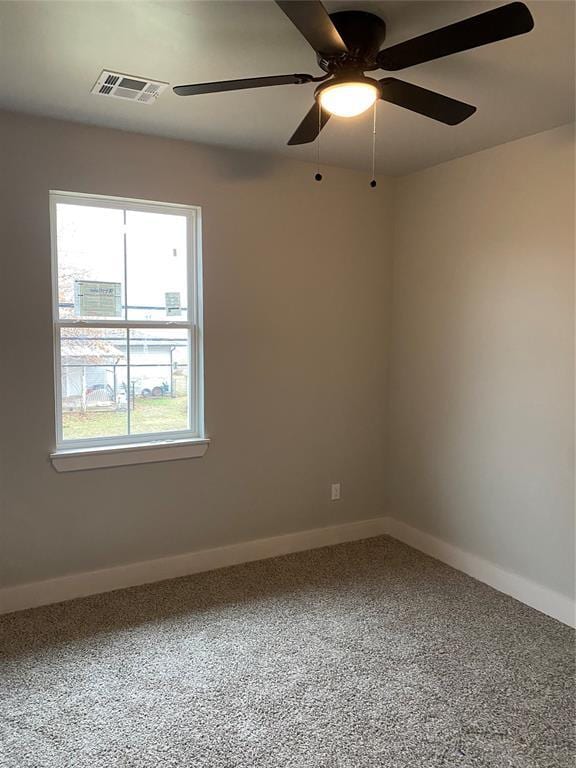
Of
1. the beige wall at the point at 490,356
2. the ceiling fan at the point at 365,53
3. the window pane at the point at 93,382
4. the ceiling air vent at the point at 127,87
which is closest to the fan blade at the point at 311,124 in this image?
the ceiling fan at the point at 365,53

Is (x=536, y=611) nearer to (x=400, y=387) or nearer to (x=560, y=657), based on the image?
(x=560, y=657)

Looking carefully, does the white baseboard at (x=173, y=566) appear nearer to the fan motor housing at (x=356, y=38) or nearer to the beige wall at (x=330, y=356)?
the beige wall at (x=330, y=356)

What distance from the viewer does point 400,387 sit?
155 inches

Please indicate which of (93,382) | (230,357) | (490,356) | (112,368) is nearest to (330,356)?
(230,357)

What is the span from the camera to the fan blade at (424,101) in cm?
193

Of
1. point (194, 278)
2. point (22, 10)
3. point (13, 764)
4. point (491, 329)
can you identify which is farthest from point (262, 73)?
point (13, 764)

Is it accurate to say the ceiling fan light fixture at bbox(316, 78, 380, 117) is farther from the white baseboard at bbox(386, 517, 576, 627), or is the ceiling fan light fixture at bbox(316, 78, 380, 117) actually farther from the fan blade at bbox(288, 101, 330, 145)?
the white baseboard at bbox(386, 517, 576, 627)

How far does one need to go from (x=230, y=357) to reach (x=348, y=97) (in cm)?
180

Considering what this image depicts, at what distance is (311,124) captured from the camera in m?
2.20

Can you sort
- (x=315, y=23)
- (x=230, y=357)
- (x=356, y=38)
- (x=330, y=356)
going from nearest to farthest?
1. (x=315, y=23)
2. (x=356, y=38)
3. (x=230, y=357)
4. (x=330, y=356)

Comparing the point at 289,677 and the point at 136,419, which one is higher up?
the point at 136,419

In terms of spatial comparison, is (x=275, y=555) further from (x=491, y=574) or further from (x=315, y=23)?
(x=315, y=23)

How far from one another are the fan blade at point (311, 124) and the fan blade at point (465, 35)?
0.38 meters

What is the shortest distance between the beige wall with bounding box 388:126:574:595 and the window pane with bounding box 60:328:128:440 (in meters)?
1.91
